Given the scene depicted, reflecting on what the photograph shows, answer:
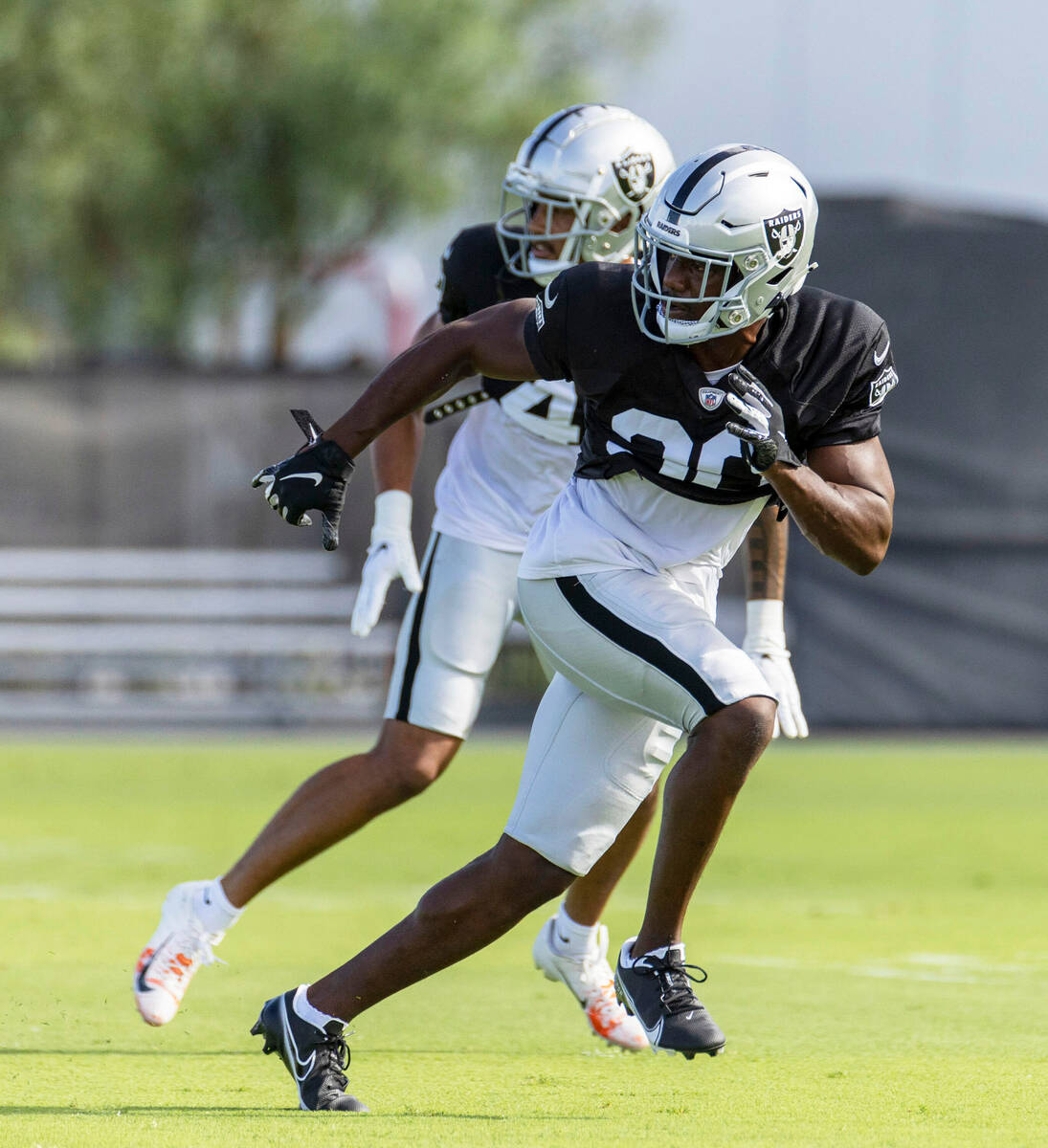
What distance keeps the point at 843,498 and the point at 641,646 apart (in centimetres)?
43

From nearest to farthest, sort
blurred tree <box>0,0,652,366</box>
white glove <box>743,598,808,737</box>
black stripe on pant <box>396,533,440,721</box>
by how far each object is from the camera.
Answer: white glove <box>743,598,808,737</box>, black stripe on pant <box>396,533,440,721</box>, blurred tree <box>0,0,652,366</box>

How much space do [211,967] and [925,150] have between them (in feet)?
45.8

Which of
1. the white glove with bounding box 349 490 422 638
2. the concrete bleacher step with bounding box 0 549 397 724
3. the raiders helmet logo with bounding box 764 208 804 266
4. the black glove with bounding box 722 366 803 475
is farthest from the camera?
the concrete bleacher step with bounding box 0 549 397 724

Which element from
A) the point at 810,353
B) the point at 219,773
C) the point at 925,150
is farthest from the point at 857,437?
the point at 925,150

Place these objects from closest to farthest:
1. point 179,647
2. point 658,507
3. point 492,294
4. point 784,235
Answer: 1. point 784,235
2. point 658,507
3. point 492,294
4. point 179,647

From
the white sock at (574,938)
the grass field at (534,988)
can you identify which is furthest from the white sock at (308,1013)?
the white sock at (574,938)

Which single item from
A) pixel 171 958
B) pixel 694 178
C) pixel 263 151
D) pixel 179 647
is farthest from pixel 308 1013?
pixel 263 151

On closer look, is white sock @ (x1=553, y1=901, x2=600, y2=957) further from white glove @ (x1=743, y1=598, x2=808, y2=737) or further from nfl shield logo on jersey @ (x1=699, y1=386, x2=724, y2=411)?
nfl shield logo on jersey @ (x1=699, y1=386, x2=724, y2=411)

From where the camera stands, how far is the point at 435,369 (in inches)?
131

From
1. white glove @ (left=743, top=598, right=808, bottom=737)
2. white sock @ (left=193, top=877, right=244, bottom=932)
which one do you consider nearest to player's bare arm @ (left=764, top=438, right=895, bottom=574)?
white glove @ (left=743, top=598, right=808, bottom=737)

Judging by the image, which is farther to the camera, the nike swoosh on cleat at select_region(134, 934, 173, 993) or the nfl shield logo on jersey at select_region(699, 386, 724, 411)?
the nike swoosh on cleat at select_region(134, 934, 173, 993)

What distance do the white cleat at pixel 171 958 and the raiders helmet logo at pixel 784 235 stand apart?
1.88 meters

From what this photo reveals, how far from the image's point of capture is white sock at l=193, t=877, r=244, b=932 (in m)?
3.96

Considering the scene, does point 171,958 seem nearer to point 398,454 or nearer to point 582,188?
point 398,454
